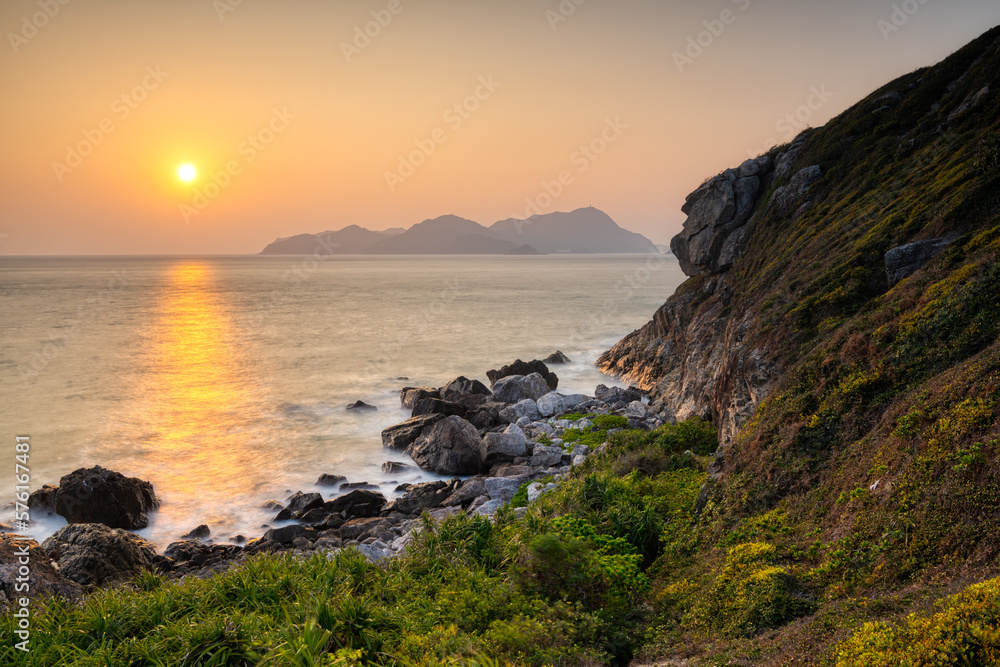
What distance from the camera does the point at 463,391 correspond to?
38.1m

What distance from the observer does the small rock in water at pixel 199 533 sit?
21.1m

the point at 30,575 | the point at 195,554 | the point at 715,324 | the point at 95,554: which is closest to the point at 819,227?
the point at 715,324

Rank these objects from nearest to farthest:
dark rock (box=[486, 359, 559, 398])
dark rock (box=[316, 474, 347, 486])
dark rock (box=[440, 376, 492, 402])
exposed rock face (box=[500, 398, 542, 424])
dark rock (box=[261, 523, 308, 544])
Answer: dark rock (box=[261, 523, 308, 544]) → dark rock (box=[316, 474, 347, 486]) → exposed rock face (box=[500, 398, 542, 424]) → dark rock (box=[440, 376, 492, 402]) → dark rock (box=[486, 359, 559, 398])

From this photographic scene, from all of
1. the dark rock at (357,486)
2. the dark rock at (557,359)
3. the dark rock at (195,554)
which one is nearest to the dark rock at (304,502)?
the dark rock at (357,486)

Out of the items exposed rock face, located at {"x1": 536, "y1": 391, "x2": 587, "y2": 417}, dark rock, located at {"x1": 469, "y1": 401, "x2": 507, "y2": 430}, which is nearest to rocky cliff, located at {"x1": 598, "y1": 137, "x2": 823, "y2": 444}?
exposed rock face, located at {"x1": 536, "y1": 391, "x2": 587, "y2": 417}

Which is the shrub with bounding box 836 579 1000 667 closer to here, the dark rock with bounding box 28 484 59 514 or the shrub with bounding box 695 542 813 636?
the shrub with bounding box 695 542 813 636

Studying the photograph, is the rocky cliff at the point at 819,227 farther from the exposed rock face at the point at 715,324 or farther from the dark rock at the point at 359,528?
the dark rock at the point at 359,528

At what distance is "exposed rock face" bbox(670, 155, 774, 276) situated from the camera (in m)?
32.1

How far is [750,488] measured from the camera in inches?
470

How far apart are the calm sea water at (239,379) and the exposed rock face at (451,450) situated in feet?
4.16

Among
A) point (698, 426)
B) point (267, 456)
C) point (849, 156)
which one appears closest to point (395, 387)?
point (267, 456)

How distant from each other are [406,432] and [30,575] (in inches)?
756

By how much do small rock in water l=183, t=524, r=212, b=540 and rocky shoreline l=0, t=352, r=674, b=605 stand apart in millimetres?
39

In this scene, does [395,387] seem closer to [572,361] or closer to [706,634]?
[572,361]
